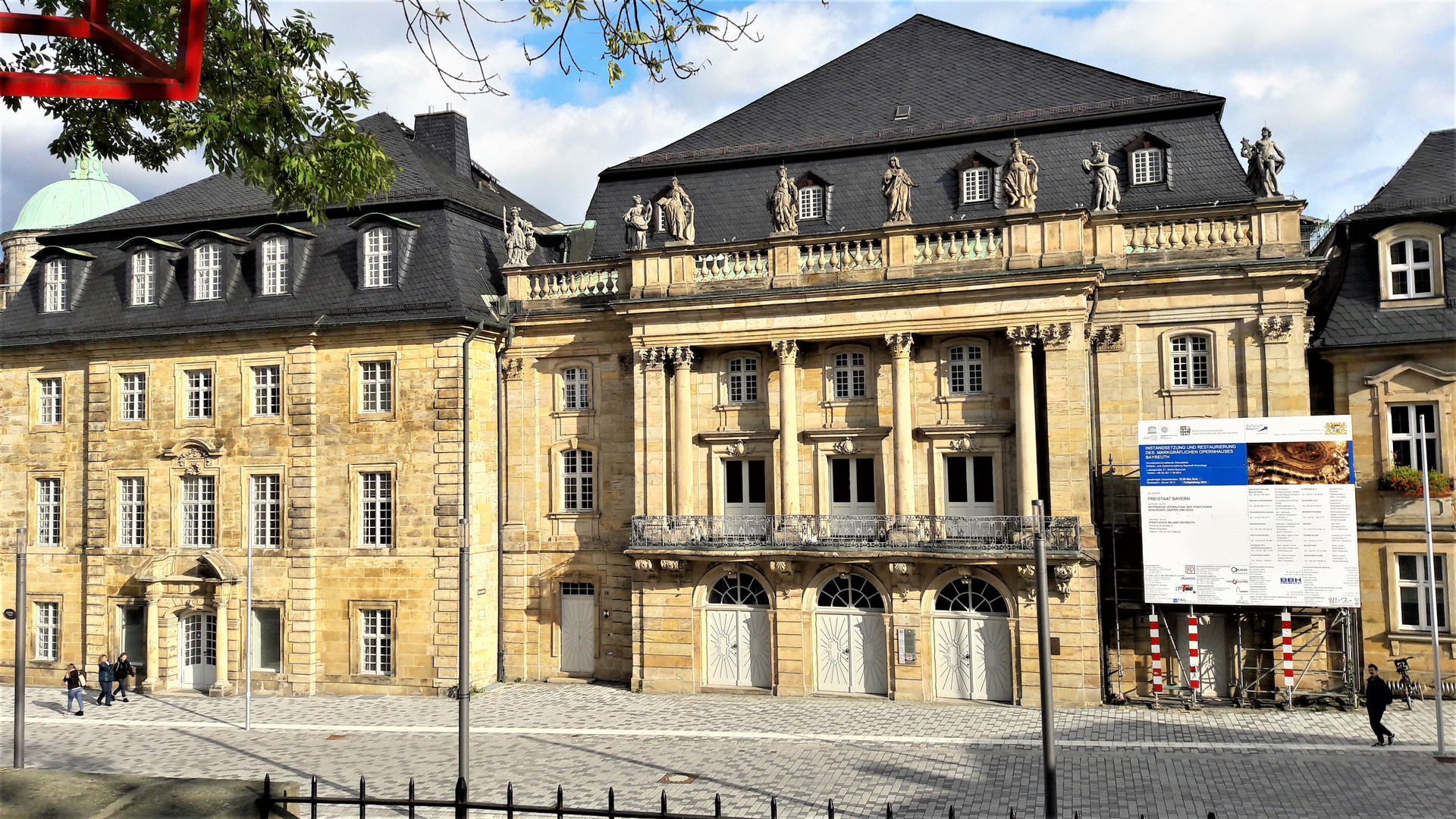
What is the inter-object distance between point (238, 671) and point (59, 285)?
42.7ft

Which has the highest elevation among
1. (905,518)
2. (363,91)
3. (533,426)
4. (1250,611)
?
(363,91)

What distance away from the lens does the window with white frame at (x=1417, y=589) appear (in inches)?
976

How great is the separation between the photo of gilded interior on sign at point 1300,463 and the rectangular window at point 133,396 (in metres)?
28.5

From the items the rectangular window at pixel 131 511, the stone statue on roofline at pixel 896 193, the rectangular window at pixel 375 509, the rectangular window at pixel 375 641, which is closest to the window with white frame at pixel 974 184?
the stone statue on roofline at pixel 896 193

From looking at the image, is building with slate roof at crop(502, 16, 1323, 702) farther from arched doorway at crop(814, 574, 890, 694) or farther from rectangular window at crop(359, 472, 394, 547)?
rectangular window at crop(359, 472, 394, 547)

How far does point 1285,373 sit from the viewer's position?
2502cm

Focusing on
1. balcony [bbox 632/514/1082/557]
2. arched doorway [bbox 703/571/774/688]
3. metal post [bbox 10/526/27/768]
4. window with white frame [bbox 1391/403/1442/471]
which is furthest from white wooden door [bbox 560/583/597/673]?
window with white frame [bbox 1391/403/1442/471]

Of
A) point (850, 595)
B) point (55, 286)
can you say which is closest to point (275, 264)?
point (55, 286)

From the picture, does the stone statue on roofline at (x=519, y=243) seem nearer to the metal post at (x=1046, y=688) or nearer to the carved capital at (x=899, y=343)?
the carved capital at (x=899, y=343)

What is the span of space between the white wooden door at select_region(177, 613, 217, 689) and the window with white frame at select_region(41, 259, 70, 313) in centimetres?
1057

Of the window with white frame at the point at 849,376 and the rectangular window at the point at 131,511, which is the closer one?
the window with white frame at the point at 849,376

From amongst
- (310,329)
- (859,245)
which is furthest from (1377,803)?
(310,329)

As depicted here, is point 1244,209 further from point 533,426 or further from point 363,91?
point 363,91

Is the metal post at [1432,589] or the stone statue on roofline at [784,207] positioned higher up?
the stone statue on roofline at [784,207]
